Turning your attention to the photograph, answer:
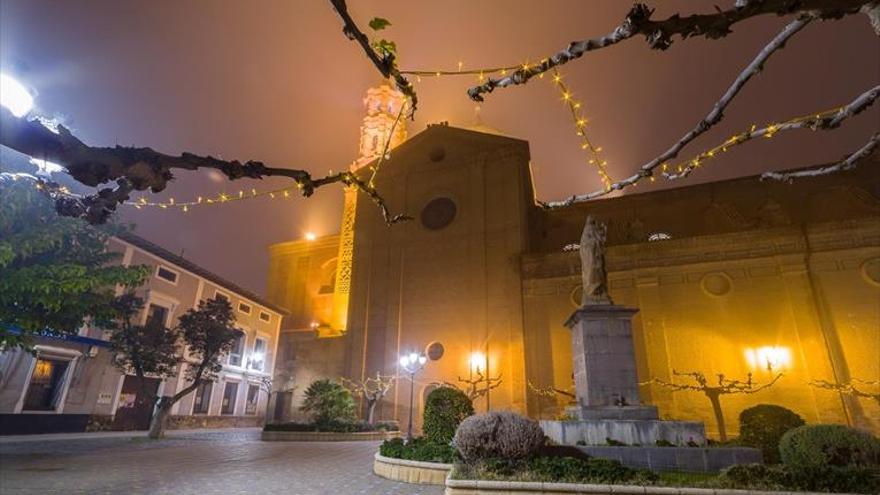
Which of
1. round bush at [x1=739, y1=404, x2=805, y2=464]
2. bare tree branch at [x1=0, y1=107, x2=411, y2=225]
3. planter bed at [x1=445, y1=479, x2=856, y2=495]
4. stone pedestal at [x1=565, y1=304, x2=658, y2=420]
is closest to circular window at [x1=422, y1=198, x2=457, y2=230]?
stone pedestal at [x1=565, y1=304, x2=658, y2=420]

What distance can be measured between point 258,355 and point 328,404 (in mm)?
13153

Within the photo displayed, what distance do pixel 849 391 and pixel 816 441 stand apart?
14.8 meters

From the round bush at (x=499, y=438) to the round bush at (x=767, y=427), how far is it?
5738 millimetres

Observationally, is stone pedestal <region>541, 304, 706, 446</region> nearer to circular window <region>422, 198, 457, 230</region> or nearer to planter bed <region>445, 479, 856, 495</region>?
planter bed <region>445, 479, 856, 495</region>

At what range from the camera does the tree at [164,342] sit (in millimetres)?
19453

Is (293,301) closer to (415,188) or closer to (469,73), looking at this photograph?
(415,188)

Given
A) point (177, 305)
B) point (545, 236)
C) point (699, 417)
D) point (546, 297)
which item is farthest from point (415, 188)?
point (699, 417)

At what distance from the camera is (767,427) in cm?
1040

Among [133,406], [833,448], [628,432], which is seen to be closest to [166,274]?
[133,406]

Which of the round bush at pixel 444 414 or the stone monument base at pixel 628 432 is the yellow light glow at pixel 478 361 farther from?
the stone monument base at pixel 628 432

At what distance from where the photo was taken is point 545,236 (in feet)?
102

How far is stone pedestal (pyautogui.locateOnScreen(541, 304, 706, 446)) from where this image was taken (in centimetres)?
920

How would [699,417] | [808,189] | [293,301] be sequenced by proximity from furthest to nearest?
[293,301]
[808,189]
[699,417]

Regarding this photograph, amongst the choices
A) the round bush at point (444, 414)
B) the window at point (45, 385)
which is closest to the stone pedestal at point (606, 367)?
the round bush at point (444, 414)
